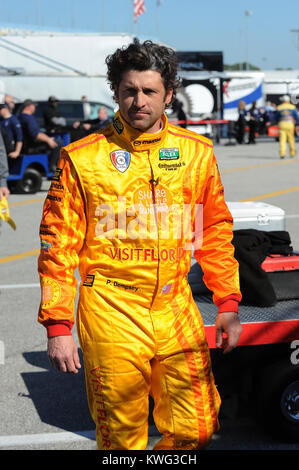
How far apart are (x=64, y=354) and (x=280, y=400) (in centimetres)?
153

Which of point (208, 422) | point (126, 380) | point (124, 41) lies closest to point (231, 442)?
point (208, 422)

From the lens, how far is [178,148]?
2.69 metres

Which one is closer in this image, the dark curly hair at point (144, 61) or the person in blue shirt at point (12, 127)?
the dark curly hair at point (144, 61)

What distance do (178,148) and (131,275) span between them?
1.66ft

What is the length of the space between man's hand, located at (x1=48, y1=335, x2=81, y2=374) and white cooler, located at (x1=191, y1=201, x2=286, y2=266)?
283cm

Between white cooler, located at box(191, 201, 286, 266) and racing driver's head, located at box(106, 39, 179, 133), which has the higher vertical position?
racing driver's head, located at box(106, 39, 179, 133)

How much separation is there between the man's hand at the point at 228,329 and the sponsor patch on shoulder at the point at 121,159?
0.67 m

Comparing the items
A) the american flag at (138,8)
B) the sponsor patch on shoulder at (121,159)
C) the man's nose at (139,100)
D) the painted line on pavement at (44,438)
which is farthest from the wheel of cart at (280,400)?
the american flag at (138,8)

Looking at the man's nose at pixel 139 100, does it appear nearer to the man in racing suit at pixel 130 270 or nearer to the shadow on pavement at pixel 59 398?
the man in racing suit at pixel 130 270

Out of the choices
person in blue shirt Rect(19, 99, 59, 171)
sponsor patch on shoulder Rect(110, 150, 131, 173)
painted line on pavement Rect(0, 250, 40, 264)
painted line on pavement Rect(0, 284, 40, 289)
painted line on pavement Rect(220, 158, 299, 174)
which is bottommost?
painted line on pavement Rect(220, 158, 299, 174)

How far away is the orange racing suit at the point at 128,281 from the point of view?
2.55 metres

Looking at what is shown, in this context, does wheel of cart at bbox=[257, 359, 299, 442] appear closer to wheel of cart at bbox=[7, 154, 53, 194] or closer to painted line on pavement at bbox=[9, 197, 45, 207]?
painted line on pavement at bbox=[9, 197, 45, 207]

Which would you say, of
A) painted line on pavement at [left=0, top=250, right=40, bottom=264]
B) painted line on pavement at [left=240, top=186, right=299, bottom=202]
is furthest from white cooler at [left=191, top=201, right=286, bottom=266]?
painted line on pavement at [left=240, top=186, right=299, bottom=202]

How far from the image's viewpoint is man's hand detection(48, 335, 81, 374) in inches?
98.5
